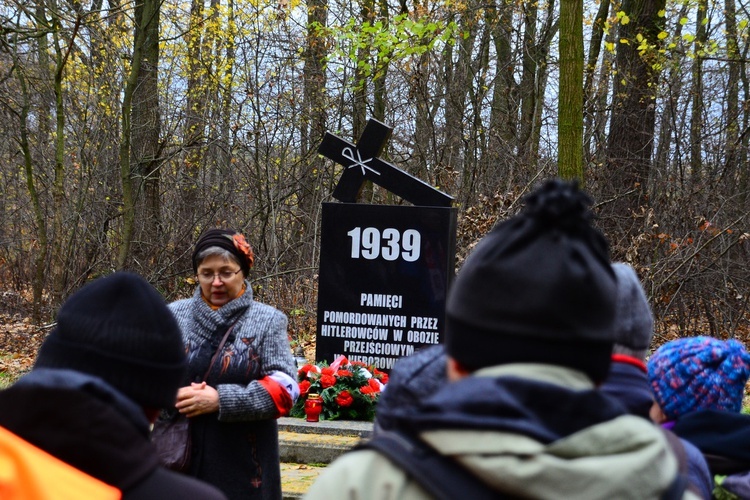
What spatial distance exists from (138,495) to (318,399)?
4724 mm

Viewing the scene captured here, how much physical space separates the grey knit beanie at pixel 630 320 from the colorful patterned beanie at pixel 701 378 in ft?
1.24

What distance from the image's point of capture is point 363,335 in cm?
756

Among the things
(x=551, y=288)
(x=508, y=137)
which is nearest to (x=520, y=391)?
(x=551, y=288)

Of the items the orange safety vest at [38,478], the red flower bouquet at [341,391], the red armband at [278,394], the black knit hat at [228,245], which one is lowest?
the red flower bouquet at [341,391]

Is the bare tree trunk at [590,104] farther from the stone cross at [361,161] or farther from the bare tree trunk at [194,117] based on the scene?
the stone cross at [361,161]

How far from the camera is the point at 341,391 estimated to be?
646 centimetres

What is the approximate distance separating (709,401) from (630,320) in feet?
1.62

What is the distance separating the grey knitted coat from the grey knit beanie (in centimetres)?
186

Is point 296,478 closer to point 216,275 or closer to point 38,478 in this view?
point 216,275

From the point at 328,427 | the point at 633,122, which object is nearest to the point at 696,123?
the point at 633,122

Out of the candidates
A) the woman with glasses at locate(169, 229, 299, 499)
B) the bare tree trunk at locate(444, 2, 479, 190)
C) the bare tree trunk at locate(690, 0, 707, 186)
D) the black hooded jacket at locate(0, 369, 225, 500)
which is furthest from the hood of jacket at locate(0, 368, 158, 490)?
the bare tree trunk at locate(444, 2, 479, 190)

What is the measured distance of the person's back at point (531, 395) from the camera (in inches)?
51.7

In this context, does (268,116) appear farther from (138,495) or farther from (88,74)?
(138,495)

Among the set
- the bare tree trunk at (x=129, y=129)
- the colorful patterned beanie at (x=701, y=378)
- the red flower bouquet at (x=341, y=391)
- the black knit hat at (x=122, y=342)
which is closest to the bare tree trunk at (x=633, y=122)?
the bare tree trunk at (x=129, y=129)
